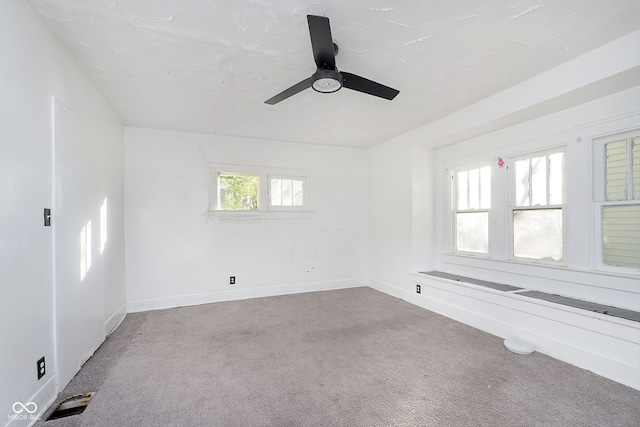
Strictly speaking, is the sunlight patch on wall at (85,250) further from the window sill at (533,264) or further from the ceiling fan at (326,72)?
the window sill at (533,264)

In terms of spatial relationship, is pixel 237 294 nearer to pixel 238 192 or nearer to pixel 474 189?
pixel 238 192

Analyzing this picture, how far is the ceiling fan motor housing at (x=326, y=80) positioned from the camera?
198 centimetres

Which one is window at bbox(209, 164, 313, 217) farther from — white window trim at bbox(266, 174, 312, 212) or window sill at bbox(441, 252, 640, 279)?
window sill at bbox(441, 252, 640, 279)

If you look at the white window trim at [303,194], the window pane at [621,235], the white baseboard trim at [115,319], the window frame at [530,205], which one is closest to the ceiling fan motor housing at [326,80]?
the window frame at [530,205]

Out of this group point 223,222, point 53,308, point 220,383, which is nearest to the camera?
point 53,308

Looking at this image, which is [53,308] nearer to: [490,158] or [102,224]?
[102,224]

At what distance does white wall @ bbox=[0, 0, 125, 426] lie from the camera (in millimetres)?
1559

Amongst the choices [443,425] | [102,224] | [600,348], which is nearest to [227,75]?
[102,224]

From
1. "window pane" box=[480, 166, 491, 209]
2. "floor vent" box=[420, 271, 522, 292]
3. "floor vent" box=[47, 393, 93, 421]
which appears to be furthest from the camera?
"window pane" box=[480, 166, 491, 209]

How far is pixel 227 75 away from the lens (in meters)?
2.64

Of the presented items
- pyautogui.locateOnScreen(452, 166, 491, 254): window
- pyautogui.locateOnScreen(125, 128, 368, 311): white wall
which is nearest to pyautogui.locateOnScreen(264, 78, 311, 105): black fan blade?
pyautogui.locateOnScreen(125, 128, 368, 311): white wall

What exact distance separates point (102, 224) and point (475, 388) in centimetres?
364

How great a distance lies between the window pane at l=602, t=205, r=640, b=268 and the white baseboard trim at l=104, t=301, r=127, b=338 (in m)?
4.83

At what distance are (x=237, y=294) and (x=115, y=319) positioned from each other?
1.54 m
